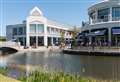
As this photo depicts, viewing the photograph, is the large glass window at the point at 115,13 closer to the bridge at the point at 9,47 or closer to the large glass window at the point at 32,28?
the bridge at the point at 9,47

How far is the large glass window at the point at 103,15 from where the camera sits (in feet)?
219

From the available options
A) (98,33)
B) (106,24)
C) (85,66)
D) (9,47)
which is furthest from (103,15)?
(9,47)

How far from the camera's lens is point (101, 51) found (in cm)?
5559

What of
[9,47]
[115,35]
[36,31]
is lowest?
[9,47]

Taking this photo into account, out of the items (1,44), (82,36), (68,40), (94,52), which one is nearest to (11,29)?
(68,40)

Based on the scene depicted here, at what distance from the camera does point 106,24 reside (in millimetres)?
64062

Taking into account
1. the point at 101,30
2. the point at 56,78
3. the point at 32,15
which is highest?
the point at 32,15

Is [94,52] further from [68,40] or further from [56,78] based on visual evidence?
[68,40]

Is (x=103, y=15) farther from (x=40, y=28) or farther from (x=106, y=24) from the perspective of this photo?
(x=40, y=28)

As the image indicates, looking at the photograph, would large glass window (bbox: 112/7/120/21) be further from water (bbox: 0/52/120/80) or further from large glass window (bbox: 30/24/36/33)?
large glass window (bbox: 30/24/36/33)

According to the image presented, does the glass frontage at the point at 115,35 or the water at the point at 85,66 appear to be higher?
the glass frontage at the point at 115,35

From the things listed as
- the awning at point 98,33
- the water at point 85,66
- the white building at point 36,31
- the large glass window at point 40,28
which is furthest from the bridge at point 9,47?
the water at point 85,66

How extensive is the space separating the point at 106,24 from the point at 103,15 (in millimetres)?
5164

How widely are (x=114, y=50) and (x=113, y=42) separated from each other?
31.6 ft
